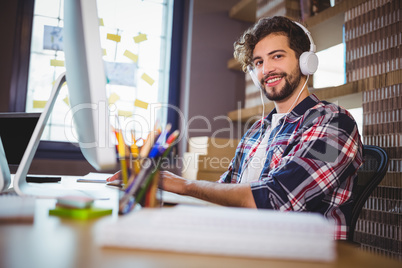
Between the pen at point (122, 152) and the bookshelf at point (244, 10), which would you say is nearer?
the pen at point (122, 152)

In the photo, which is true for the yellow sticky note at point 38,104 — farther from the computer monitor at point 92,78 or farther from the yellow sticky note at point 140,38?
the computer monitor at point 92,78

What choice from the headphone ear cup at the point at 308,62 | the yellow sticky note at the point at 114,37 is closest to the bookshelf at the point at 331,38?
the headphone ear cup at the point at 308,62

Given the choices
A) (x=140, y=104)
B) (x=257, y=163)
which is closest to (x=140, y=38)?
(x=140, y=104)

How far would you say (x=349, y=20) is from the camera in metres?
1.51

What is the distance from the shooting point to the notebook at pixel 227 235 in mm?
337

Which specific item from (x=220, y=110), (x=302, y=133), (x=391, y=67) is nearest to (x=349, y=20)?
(x=391, y=67)

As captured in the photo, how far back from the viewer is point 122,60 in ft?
8.43

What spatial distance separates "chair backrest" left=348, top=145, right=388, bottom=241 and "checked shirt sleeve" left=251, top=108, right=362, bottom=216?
41mm

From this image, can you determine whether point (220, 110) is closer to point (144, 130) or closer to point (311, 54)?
point (144, 130)

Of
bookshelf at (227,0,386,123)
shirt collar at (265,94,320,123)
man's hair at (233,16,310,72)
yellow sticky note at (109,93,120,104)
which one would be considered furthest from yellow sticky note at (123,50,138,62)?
shirt collar at (265,94,320,123)

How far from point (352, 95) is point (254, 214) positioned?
4.12 ft

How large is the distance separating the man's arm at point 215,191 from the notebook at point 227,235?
51 centimetres

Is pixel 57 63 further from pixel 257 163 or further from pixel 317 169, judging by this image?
pixel 317 169

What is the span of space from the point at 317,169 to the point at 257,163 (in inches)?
14.7
